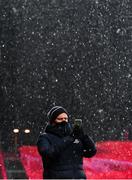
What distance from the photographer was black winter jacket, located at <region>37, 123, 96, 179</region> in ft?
15.0

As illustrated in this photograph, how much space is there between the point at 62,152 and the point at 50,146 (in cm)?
11

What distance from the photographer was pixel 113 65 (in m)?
39.0

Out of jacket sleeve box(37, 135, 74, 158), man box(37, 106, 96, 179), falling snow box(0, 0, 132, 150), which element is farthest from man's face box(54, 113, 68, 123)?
falling snow box(0, 0, 132, 150)

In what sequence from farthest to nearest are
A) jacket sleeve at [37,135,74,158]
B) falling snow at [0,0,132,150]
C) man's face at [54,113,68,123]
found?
falling snow at [0,0,132,150]
man's face at [54,113,68,123]
jacket sleeve at [37,135,74,158]

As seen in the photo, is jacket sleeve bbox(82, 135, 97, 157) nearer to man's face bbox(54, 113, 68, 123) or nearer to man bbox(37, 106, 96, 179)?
man bbox(37, 106, 96, 179)

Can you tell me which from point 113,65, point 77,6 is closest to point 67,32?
point 77,6

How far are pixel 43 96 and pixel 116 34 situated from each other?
24.5ft

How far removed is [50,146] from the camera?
4.58 metres

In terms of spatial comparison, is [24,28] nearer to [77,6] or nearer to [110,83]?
[77,6]

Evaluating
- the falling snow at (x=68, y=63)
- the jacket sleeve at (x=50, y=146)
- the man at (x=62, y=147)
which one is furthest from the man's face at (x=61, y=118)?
the falling snow at (x=68, y=63)

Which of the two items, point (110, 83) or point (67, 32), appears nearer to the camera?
point (110, 83)

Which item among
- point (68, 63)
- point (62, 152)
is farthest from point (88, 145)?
point (68, 63)

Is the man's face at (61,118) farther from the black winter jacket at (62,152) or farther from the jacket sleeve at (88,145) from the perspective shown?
the jacket sleeve at (88,145)

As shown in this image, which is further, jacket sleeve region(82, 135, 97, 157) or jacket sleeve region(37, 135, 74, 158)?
jacket sleeve region(82, 135, 97, 157)
